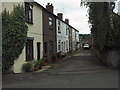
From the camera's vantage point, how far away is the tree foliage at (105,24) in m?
12.1

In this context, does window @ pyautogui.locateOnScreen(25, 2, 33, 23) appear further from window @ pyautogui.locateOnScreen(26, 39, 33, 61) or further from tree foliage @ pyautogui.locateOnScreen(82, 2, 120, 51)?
tree foliage @ pyautogui.locateOnScreen(82, 2, 120, 51)

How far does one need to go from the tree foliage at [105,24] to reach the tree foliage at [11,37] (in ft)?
19.5

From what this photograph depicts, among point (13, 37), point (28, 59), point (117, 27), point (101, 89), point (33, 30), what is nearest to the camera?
point (101, 89)

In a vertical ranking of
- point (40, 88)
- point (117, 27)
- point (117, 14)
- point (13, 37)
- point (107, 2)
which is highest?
point (107, 2)

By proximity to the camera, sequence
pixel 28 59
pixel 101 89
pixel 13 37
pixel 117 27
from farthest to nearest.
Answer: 1. pixel 28 59
2. pixel 117 27
3. pixel 13 37
4. pixel 101 89

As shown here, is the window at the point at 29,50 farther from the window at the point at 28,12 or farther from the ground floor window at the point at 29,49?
the window at the point at 28,12

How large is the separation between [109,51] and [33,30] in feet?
22.5

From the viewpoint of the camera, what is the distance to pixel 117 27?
12055mm

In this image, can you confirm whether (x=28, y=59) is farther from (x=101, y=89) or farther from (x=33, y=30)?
(x=101, y=89)

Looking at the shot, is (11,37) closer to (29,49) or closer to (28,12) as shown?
(29,49)

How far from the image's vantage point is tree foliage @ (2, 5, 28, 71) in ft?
34.7

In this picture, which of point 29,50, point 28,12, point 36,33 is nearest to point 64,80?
point 29,50

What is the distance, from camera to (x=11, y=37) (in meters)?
10.6

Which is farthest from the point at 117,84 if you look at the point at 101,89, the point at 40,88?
the point at 40,88
